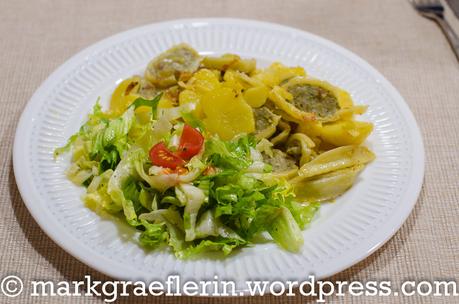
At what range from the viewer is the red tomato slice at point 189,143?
237cm

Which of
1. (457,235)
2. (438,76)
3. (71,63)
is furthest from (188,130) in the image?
(438,76)

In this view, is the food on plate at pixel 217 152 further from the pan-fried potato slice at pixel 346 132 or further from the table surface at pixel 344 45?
the table surface at pixel 344 45

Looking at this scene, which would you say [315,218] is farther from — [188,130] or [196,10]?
[196,10]

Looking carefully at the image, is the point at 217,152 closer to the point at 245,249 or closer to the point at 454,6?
the point at 245,249

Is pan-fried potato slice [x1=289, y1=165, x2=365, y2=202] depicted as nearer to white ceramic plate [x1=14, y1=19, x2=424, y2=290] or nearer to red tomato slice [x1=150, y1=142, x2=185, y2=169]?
white ceramic plate [x1=14, y1=19, x2=424, y2=290]

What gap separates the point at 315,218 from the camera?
246 cm

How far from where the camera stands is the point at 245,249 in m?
2.23

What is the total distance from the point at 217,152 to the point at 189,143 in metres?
0.14

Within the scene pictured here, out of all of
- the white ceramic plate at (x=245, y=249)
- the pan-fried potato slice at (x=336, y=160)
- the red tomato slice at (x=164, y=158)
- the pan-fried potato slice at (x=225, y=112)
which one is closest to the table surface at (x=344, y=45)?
the white ceramic plate at (x=245, y=249)

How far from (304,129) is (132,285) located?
1233 mm

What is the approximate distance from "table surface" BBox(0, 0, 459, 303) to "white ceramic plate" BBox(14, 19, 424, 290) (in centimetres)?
15

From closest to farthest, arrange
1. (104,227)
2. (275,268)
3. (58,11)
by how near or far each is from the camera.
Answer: (275,268) < (104,227) < (58,11)

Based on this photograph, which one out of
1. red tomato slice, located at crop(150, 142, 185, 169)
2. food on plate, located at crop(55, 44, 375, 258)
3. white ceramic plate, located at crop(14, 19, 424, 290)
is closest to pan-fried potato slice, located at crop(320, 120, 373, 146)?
food on plate, located at crop(55, 44, 375, 258)

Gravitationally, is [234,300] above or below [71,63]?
below
